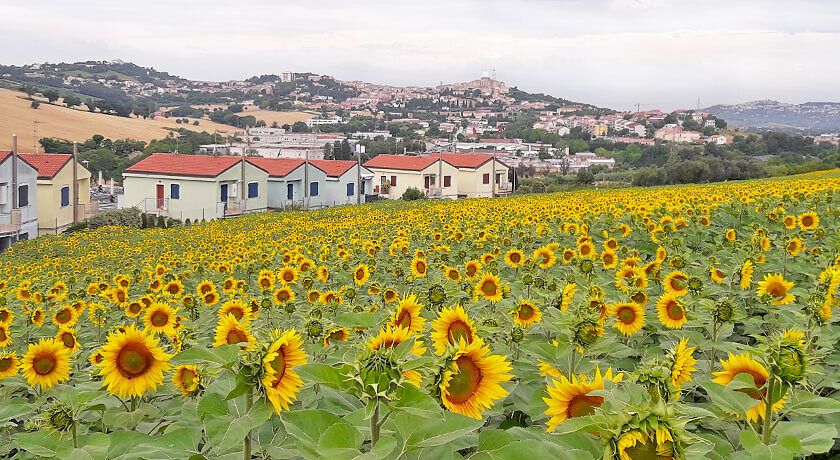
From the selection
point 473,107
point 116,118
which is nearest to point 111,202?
point 116,118

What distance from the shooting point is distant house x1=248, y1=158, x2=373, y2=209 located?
42.8 m

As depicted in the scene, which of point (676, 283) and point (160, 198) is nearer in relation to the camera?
point (676, 283)

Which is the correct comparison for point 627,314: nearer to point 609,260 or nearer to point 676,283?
point 676,283

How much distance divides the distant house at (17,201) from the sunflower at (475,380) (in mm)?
32357

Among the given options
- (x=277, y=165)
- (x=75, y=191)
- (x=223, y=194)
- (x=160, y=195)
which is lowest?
(x=160, y=195)

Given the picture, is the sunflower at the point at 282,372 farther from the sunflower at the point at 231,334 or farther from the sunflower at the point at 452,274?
the sunflower at the point at 452,274

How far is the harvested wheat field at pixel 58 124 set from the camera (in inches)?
3282

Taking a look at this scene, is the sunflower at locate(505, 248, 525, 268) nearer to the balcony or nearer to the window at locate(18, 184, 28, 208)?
the balcony

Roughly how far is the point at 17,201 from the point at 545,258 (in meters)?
30.9

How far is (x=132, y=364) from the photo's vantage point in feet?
7.55

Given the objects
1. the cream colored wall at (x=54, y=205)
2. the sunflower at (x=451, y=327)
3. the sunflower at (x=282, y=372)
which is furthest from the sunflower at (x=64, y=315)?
the cream colored wall at (x=54, y=205)

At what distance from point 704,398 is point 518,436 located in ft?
4.60

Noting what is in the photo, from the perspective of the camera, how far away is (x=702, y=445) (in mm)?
1264

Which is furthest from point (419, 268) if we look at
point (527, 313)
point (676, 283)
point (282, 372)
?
point (282, 372)
